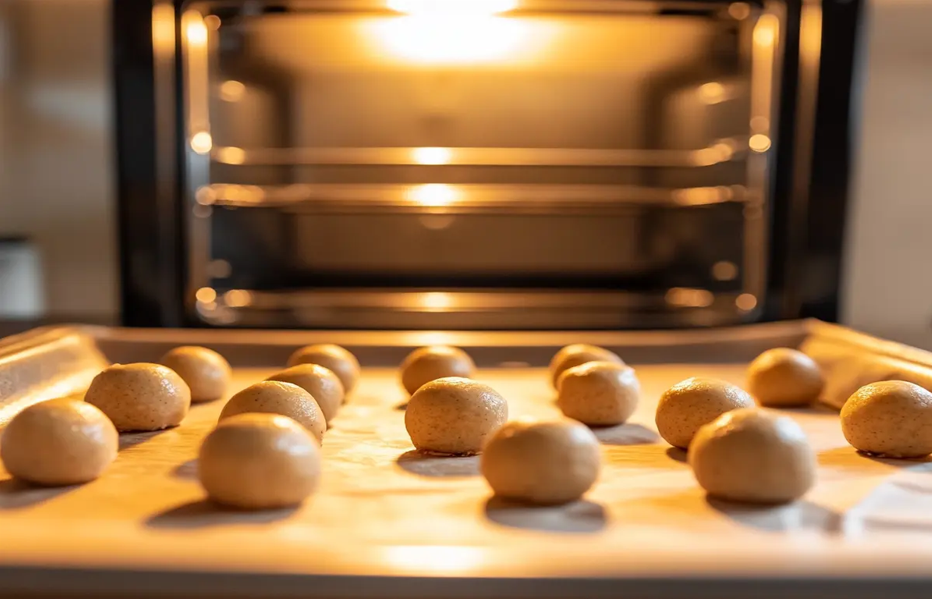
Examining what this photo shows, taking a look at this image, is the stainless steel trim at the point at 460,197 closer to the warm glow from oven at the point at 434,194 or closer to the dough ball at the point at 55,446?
the warm glow from oven at the point at 434,194

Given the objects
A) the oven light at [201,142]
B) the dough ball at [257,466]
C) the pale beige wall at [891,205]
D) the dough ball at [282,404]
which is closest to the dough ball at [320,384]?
the dough ball at [282,404]

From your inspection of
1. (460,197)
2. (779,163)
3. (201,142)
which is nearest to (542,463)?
(779,163)

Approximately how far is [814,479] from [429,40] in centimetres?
136

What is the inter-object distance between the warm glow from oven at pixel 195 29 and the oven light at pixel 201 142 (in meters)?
0.17

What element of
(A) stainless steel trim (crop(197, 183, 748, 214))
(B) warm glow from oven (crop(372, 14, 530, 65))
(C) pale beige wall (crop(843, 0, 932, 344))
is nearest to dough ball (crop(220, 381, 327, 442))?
(A) stainless steel trim (crop(197, 183, 748, 214))

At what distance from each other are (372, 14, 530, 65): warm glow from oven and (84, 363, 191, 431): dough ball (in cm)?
102

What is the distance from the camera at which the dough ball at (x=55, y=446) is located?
2.72 feet

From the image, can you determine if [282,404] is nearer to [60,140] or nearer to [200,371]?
[200,371]

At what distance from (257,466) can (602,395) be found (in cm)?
48

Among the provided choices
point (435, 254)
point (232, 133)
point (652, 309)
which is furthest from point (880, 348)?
point (232, 133)

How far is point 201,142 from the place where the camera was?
1688 mm

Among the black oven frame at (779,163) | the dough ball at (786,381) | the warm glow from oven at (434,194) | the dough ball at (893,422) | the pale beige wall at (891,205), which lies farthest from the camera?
the pale beige wall at (891,205)

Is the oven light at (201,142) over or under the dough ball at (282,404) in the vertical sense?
over

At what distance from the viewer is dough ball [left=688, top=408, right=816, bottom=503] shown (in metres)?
0.78
